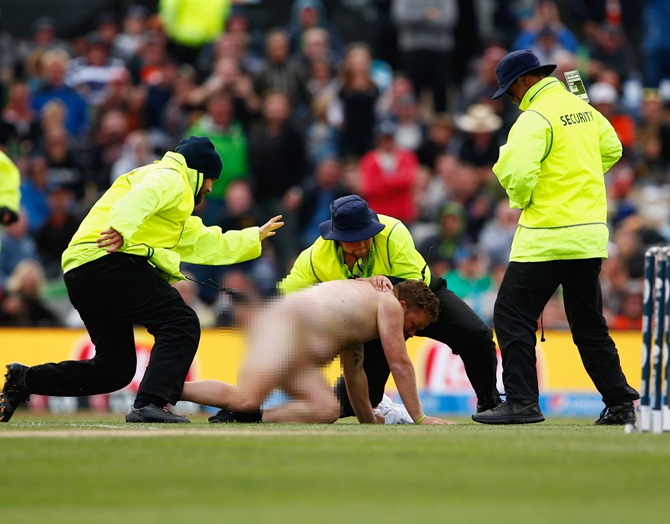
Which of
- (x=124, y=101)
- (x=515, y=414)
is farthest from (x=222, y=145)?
(x=515, y=414)

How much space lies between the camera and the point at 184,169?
1131cm

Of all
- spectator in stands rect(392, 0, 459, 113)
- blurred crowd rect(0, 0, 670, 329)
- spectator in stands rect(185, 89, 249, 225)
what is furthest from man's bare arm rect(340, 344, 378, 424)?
spectator in stands rect(392, 0, 459, 113)

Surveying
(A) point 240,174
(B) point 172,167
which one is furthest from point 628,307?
(B) point 172,167

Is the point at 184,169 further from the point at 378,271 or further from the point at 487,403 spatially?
the point at 487,403

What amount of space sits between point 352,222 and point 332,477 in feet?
13.1

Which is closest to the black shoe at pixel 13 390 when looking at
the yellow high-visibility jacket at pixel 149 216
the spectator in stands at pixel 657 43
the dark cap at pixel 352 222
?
the yellow high-visibility jacket at pixel 149 216

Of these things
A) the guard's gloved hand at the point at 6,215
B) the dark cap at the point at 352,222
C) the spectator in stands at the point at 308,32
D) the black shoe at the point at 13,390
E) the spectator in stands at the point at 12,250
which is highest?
the spectator in stands at the point at 308,32

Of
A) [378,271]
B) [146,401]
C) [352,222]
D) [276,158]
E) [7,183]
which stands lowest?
[146,401]

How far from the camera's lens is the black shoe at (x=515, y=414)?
11.1 metres

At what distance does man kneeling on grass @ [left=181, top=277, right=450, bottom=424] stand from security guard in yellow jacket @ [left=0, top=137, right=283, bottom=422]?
0.45 meters

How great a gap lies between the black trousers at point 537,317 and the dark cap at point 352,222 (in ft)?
3.71

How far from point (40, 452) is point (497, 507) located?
314 cm

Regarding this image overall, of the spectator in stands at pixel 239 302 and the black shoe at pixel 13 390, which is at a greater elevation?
the spectator in stands at pixel 239 302

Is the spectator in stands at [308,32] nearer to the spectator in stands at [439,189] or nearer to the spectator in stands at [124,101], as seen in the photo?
the spectator in stands at [124,101]
